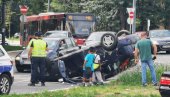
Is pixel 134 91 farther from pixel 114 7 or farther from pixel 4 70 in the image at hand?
pixel 114 7

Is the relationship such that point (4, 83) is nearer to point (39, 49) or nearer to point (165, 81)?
point (39, 49)

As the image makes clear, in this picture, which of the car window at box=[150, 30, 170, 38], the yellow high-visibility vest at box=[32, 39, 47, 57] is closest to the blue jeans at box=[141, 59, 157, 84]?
the yellow high-visibility vest at box=[32, 39, 47, 57]

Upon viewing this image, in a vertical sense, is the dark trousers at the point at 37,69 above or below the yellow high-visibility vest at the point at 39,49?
below

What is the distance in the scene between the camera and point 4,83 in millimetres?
15484

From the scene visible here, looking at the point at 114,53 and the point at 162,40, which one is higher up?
the point at 114,53

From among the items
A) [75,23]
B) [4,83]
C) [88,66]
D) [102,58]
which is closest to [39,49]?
[88,66]

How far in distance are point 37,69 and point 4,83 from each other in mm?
3178

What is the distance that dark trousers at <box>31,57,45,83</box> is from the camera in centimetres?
1848

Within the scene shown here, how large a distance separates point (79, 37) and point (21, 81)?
19807 mm

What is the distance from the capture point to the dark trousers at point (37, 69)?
18.5 meters

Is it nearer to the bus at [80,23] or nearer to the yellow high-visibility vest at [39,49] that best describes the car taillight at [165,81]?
the yellow high-visibility vest at [39,49]

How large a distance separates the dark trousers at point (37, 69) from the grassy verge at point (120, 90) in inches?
86.9

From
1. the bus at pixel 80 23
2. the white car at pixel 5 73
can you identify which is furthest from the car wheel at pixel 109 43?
the bus at pixel 80 23

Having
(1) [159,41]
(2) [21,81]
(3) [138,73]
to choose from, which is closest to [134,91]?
(3) [138,73]
